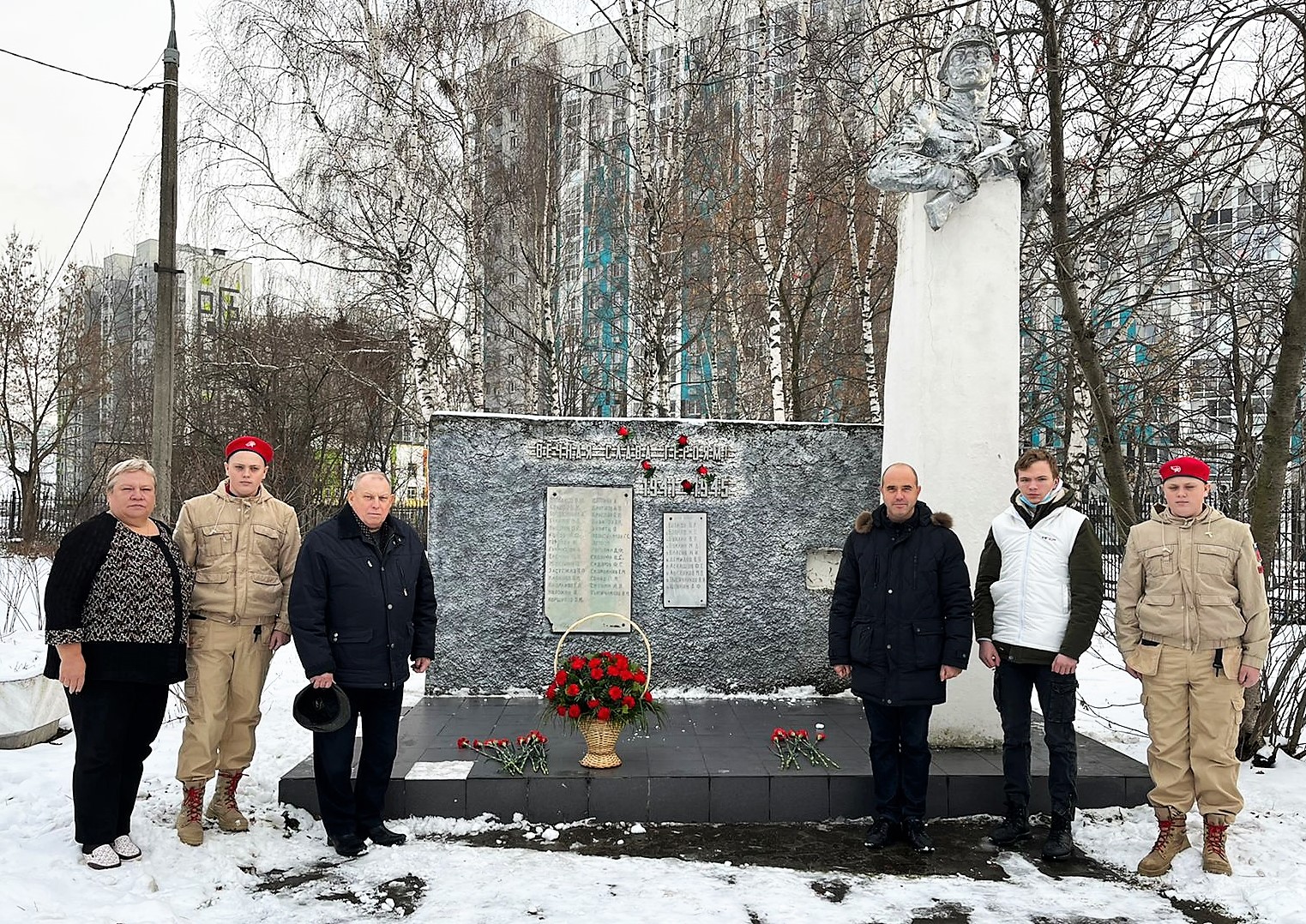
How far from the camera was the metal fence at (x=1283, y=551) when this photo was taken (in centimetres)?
672

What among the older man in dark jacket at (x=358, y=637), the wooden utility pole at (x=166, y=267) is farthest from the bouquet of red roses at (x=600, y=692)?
the wooden utility pole at (x=166, y=267)

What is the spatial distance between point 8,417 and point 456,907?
18.0m

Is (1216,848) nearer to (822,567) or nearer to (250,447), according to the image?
(822,567)

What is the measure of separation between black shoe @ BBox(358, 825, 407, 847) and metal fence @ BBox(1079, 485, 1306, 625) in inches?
163

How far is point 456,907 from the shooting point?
3.72 m

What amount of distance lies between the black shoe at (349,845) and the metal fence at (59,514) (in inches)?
467

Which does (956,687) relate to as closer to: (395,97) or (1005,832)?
(1005,832)

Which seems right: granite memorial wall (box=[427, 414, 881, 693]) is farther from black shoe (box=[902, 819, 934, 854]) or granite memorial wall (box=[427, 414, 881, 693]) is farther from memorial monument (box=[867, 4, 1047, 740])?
black shoe (box=[902, 819, 934, 854])

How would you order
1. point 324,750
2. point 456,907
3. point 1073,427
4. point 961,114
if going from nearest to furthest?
point 456,907, point 324,750, point 961,114, point 1073,427

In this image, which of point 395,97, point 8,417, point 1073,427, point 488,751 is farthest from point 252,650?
point 8,417

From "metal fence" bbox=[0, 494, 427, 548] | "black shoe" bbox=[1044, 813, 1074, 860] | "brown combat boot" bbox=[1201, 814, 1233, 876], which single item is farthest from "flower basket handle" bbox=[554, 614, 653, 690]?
"metal fence" bbox=[0, 494, 427, 548]

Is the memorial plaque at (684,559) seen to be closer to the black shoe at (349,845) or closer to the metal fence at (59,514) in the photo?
the black shoe at (349,845)

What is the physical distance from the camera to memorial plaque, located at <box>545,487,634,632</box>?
723cm

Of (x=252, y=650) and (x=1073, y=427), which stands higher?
(x=1073, y=427)
